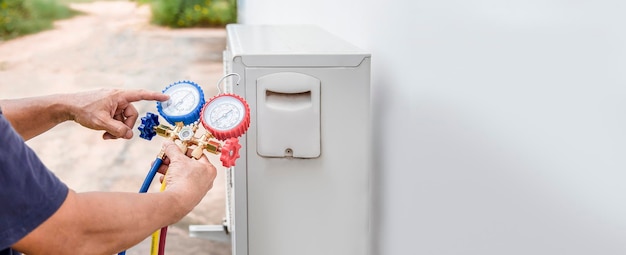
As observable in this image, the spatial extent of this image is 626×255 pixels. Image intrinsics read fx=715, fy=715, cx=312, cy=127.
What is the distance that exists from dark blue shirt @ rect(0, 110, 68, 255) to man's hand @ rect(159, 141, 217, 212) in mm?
196

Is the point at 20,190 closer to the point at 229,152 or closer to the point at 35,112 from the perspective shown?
the point at 229,152

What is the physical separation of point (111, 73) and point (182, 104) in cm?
586

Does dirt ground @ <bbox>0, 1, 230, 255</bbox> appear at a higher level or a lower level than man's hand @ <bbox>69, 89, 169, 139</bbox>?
lower

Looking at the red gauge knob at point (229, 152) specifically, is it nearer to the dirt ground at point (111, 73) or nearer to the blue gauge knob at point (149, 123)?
the blue gauge knob at point (149, 123)

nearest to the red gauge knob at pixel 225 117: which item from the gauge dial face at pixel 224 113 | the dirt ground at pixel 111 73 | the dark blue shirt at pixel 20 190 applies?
the gauge dial face at pixel 224 113

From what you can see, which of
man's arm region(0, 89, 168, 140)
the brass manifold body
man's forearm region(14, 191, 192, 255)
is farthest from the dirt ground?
man's forearm region(14, 191, 192, 255)

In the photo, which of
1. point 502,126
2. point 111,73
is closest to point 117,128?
point 502,126

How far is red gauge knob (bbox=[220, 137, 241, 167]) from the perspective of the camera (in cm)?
104

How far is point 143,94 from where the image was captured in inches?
46.8

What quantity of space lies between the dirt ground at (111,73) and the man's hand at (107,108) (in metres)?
1.68

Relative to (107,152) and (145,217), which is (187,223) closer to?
(107,152)

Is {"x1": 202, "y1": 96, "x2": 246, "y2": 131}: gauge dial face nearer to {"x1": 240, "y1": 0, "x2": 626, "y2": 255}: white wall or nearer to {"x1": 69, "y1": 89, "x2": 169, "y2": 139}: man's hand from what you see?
{"x1": 69, "y1": 89, "x2": 169, "y2": 139}: man's hand

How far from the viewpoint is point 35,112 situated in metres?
1.23

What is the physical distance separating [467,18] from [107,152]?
3713mm
